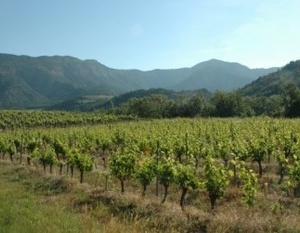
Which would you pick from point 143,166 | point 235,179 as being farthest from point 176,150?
point 143,166

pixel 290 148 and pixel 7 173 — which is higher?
pixel 290 148

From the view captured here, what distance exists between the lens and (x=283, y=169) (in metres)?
19.2

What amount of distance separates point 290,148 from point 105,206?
1038cm

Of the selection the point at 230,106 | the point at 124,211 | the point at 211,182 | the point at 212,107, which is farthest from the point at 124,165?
the point at 230,106

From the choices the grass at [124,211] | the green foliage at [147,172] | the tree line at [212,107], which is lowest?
the grass at [124,211]

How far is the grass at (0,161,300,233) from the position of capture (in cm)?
1072

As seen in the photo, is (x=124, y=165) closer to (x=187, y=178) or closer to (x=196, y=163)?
(x=187, y=178)

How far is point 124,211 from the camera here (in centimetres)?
1370

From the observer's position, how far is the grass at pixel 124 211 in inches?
422

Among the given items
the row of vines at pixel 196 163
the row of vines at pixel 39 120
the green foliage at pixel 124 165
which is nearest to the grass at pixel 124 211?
the row of vines at pixel 196 163

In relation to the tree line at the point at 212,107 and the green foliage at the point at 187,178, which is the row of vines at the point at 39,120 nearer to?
the tree line at the point at 212,107

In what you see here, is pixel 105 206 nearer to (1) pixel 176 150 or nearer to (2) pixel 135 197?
(2) pixel 135 197

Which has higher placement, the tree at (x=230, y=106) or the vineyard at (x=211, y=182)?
the tree at (x=230, y=106)

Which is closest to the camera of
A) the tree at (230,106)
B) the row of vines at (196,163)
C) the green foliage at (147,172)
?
the row of vines at (196,163)
